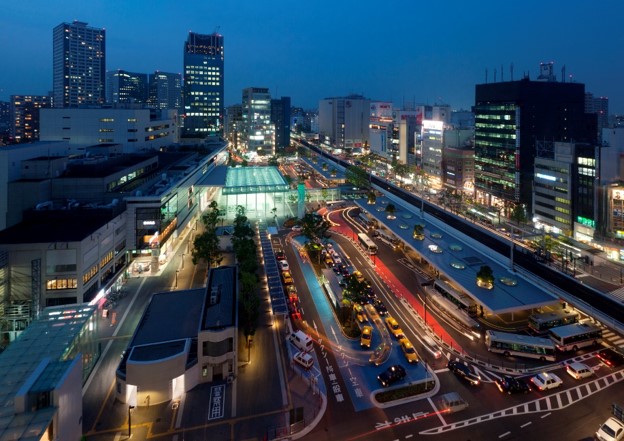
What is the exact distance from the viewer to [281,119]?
16000cm

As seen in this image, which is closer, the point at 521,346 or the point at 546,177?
the point at 521,346

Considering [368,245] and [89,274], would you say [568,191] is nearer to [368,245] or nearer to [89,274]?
[368,245]

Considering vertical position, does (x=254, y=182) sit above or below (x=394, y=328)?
above

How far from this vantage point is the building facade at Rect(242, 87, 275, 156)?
127438mm

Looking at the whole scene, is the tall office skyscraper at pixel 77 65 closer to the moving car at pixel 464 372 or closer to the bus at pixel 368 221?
the bus at pixel 368 221

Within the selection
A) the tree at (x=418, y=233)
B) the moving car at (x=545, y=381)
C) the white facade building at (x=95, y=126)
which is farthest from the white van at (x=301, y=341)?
the white facade building at (x=95, y=126)

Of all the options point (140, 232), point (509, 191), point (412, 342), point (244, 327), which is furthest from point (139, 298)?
point (509, 191)

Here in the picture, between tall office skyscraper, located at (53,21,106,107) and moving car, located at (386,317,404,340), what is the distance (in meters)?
175

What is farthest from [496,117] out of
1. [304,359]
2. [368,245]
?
[304,359]

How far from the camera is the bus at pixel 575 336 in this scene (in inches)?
1051

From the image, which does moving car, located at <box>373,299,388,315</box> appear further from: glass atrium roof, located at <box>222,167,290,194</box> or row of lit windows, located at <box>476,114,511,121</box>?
row of lit windows, located at <box>476,114,511,121</box>

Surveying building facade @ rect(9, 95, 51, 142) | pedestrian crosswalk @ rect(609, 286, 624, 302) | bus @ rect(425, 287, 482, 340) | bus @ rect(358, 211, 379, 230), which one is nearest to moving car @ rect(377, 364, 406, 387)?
bus @ rect(425, 287, 482, 340)

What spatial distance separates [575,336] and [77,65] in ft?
644

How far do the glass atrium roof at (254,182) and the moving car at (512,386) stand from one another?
48001 millimetres
